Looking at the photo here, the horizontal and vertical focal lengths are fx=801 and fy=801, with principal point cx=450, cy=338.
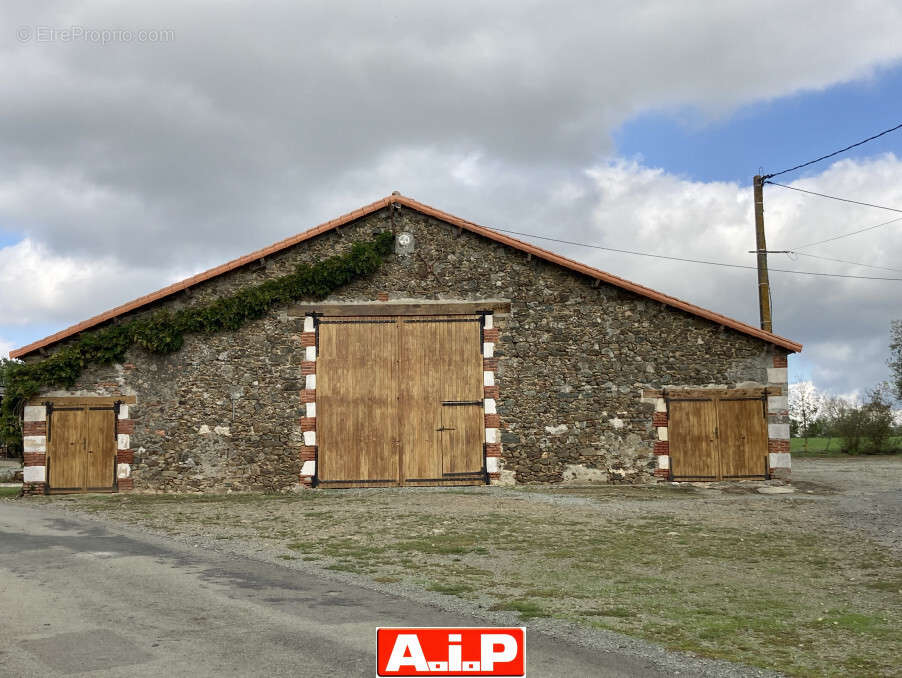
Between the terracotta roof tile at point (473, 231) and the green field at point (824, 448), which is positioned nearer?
the terracotta roof tile at point (473, 231)

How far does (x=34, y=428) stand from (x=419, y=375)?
24.6 ft

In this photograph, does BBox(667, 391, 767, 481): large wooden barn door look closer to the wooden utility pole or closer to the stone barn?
the stone barn

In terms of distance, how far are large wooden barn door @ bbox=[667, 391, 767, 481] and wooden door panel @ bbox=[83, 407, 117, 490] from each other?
36.1 feet

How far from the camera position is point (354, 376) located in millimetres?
16016

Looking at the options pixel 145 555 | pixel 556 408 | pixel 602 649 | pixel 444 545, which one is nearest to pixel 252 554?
pixel 145 555

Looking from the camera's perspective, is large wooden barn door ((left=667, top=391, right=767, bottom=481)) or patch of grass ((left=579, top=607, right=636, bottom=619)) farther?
large wooden barn door ((left=667, top=391, right=767, bottom=481))

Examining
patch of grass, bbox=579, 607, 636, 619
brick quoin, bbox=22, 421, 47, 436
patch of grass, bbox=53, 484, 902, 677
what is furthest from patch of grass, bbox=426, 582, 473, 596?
brick quoin, bbox=22, 421, 47, 436

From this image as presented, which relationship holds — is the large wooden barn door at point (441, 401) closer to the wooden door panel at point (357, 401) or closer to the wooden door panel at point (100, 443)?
the wooden door panel at point (357, 401)

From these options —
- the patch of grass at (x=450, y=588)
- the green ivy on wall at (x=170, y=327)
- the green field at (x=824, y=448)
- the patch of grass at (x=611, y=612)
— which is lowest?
the patch of grass at (x=611, y=612)

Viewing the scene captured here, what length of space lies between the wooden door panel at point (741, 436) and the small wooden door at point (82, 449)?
1205 centimetres

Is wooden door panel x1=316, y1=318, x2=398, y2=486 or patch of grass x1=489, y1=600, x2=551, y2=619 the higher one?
wooden door panel x1=316, y1=318, x2=398, y2=486

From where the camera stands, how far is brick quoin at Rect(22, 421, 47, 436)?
15.4 m

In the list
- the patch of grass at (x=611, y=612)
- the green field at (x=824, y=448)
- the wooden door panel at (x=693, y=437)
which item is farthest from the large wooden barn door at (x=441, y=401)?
the green field at (x=824, y=448)

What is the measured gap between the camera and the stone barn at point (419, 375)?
615 inches
